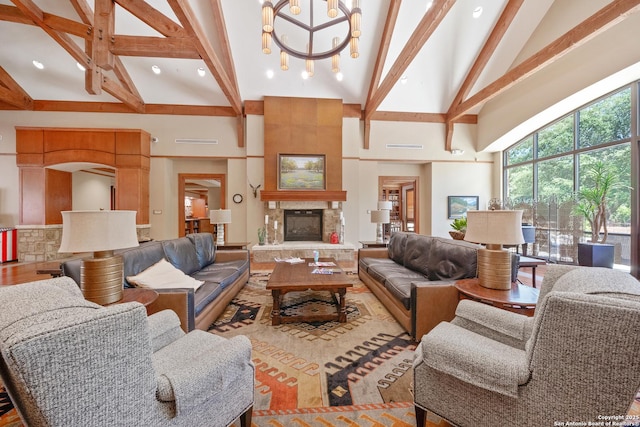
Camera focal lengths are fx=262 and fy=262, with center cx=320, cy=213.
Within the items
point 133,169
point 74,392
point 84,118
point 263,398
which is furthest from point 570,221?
point 84,118

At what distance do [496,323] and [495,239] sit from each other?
30.9 inches

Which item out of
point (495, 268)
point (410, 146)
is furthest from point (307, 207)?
point (495, 268)

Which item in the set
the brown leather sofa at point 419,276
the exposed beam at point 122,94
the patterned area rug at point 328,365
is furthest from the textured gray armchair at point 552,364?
the exposed beam at point 122,94

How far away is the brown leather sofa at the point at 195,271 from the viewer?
2094 mm

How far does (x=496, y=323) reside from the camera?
57.4 inches

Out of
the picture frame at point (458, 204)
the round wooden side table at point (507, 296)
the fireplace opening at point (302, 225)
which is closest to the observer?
the round wooden side table at point (507, 296)

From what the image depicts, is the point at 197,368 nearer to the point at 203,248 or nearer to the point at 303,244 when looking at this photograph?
the point at 203,248

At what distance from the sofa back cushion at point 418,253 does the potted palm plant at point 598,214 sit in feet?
10.0

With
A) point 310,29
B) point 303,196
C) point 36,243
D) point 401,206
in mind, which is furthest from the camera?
point 401,206

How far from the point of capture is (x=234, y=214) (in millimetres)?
6824

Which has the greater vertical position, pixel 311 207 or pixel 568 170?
pixel 568 170

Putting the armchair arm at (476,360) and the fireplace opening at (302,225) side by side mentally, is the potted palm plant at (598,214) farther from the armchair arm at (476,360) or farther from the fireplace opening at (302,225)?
the fireplace opening at (302,225)

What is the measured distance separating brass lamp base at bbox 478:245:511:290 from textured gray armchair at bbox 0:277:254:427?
2.02 meters

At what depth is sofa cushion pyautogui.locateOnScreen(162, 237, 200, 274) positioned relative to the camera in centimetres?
307
